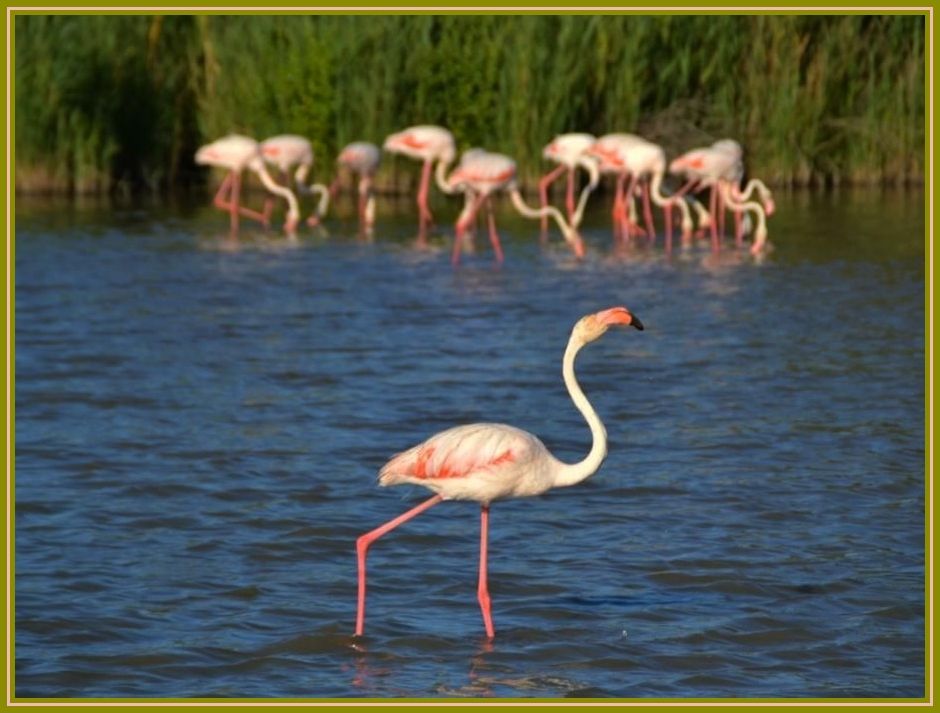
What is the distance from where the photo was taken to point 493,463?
18.6 ft

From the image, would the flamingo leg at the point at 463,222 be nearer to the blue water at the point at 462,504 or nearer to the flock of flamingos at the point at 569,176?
the flock of flamingos at the point at 569,176

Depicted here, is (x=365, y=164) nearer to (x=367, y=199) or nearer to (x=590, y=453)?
(x=367, y=199)

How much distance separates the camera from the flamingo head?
5.45m

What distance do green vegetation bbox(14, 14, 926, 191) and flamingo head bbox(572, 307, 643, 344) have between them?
14241mm

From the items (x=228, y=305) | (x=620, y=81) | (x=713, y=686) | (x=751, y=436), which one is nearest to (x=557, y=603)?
(x=713, y=686)

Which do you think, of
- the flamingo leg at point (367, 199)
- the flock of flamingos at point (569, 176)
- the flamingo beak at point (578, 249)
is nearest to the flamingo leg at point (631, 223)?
the flock of flamingos at point (569, 176)

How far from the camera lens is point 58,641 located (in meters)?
5.87

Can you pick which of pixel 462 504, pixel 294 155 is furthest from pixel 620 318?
pixel 294 155

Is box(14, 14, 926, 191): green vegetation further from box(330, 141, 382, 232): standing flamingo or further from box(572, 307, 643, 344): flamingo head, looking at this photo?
box(572, 307, 643, 344): flamingo head

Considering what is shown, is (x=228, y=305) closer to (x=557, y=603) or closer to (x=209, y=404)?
(x=209, y=404)

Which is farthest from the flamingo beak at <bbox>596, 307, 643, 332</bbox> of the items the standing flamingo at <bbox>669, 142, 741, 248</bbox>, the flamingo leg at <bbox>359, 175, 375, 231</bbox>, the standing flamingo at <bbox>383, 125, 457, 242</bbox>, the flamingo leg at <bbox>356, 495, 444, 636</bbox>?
the flamingo leg at <bbox>359, 175, 375, 231</bbox>

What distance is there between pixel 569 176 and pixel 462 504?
10.8 m

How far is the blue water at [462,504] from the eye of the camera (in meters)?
5.70
